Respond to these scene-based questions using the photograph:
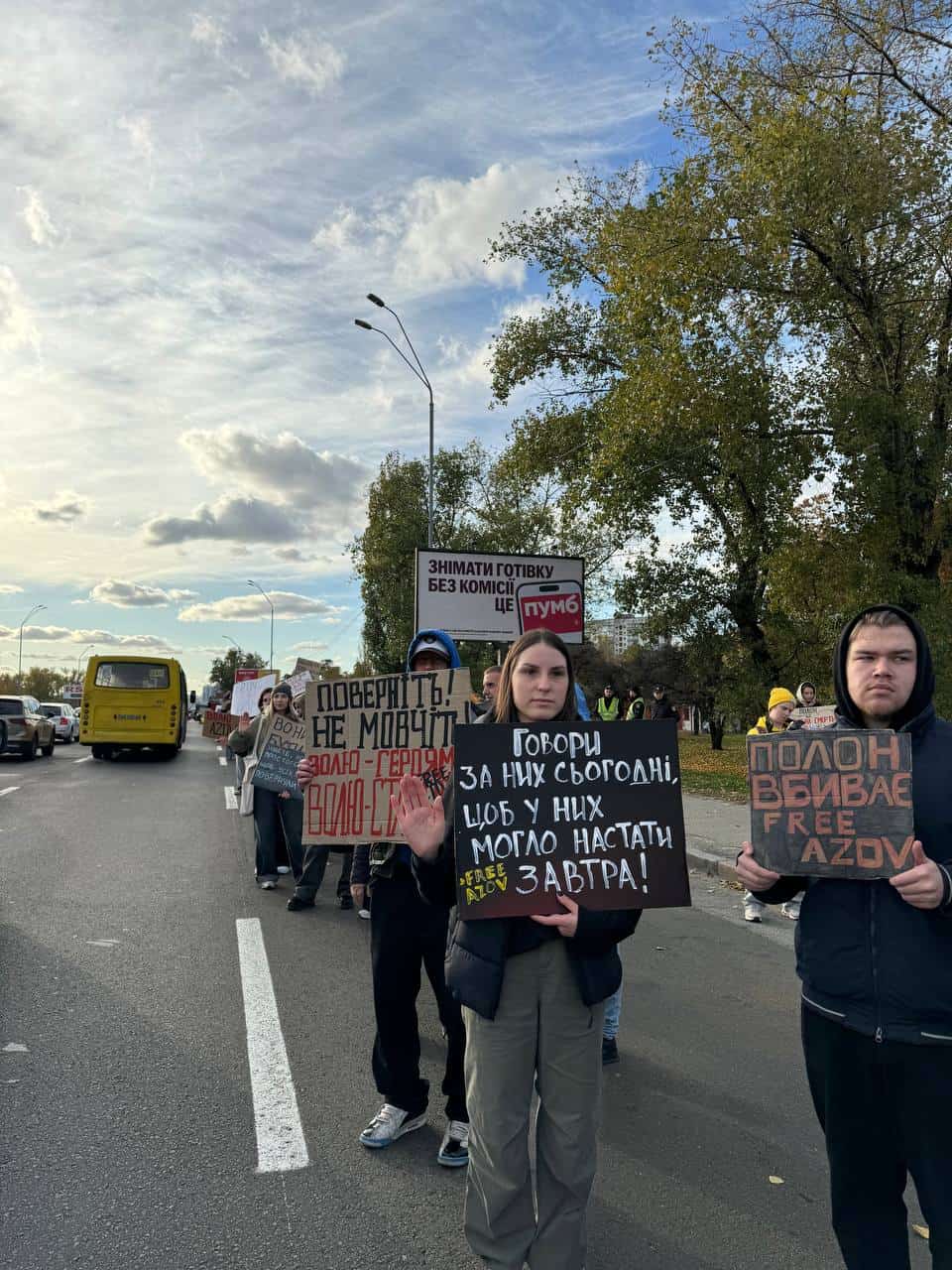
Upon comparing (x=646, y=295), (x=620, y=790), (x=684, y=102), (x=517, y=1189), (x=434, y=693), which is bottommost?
(x=517, y=1189)

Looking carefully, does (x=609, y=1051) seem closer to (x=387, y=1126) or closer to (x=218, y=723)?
(x=387, y=1126)

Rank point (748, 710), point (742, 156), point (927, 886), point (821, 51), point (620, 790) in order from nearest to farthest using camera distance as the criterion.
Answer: point (927, 886)
point (620, 790)
point (742, 156)
point (821, 51)
point (748, 710)

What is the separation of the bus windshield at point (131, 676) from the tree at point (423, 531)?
11682mm

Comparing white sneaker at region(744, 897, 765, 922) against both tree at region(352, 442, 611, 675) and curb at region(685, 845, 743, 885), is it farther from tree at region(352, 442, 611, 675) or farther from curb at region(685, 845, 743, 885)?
tree at region(352, 442, 611, 675)

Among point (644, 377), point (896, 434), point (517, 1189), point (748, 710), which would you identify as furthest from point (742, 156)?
point (517, 1189)

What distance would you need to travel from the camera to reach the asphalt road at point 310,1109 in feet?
10.5

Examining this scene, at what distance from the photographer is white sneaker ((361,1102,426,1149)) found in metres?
3.82

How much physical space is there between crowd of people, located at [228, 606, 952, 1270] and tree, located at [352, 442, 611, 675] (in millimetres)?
30748

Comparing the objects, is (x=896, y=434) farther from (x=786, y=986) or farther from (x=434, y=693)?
(x=434, y=693)

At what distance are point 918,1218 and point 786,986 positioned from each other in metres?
2.82

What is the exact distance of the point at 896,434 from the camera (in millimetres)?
13633

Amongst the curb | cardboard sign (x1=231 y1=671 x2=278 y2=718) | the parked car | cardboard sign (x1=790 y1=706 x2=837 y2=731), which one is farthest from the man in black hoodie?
the parked car

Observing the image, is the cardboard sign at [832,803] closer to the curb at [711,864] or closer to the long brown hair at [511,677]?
the long brown hair at [511,677]

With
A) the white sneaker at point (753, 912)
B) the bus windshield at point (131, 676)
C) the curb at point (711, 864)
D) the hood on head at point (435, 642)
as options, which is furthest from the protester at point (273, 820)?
the bus windshield at point (131, 676)
